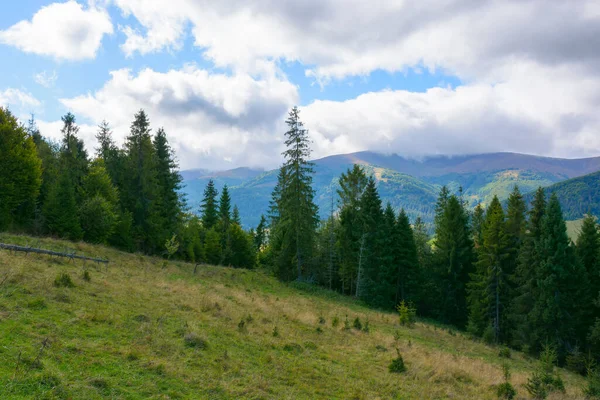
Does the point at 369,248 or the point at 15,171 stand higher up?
the point at 15,171

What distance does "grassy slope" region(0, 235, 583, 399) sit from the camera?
8.18 m

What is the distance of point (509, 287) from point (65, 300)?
1593 inches

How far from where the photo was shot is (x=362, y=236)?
145 feet

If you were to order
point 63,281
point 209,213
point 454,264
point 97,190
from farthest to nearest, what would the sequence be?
point 209,213, point 454,264, point 97,190, point 63,281

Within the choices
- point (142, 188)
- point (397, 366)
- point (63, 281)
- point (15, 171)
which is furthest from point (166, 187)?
point (397, 366)

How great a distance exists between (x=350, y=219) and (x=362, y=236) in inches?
125

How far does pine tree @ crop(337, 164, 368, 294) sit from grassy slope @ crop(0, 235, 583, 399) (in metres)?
27.1

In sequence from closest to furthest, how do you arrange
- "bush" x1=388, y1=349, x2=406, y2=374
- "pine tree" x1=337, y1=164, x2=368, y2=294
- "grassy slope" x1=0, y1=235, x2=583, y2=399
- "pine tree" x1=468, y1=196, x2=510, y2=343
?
"grassy slope" x1=0, y1=235, x2=583, y2=399 < "bush" x1=388, y1=349, x2=406, y2=374 < "pine tree" x1=468, y1=196, x2=510, y2=343 < "pine tree" x1=337, y1=164, x2=368, y2=294

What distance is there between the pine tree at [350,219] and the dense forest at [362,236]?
0.16 meters

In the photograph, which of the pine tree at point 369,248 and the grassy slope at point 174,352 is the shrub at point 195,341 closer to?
the grassy slope at point 174,352

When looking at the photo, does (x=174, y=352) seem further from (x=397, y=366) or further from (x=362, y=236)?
(x=362, y=236)

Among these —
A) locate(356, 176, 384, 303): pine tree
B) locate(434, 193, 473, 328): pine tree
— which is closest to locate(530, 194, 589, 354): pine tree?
locate(434, 193, 473, 328): pine tree

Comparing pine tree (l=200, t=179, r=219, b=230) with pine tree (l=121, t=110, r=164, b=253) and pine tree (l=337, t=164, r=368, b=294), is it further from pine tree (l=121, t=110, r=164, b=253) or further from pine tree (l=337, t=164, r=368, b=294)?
pine tree (l=337, t=164, r=368, b=294)

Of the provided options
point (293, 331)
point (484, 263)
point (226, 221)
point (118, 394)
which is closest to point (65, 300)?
point (118, 394)
